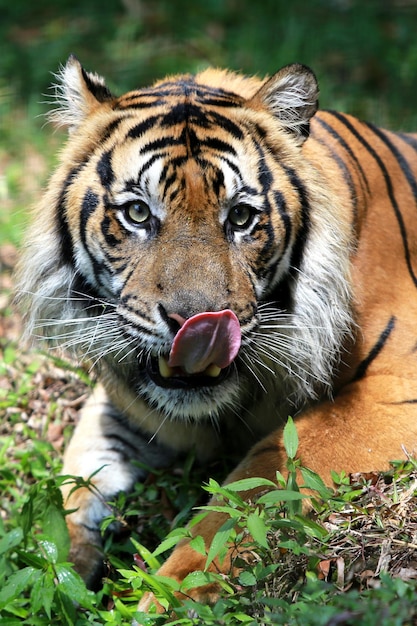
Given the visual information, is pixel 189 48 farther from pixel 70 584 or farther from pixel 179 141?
pixel 70 584

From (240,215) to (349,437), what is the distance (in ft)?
2.16

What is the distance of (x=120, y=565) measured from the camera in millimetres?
2611

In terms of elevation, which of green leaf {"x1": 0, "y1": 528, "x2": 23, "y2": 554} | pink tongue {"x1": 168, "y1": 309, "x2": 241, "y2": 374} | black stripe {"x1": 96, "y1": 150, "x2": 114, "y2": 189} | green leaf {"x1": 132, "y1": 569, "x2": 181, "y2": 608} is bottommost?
green leaf {"x1": 132, "y1": 569, "x2": 181, "y2": 608}

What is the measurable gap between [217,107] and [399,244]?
0.68 m

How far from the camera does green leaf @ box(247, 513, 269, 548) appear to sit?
72.3 inches

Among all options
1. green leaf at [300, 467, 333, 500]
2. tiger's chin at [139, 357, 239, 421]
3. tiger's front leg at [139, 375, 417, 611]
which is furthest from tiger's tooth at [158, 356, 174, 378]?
green leaf at [300, 467, 333, 500]

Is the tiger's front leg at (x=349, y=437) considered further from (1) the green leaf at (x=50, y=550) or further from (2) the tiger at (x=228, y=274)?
(1) the green leaf at (x=50, y=550)

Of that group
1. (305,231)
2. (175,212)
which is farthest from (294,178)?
(175,212)

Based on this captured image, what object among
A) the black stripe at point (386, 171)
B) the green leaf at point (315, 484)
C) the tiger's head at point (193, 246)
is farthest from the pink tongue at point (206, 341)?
the black stripe at point (386, 171)

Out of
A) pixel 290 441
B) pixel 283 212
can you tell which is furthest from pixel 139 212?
pixel 290 441

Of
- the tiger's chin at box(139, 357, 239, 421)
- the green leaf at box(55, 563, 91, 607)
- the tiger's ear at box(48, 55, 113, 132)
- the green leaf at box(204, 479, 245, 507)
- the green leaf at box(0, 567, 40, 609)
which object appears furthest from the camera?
the tiger's ear at box(48, 55, 113, 132)

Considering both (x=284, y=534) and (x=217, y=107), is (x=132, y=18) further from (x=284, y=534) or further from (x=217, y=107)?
(x=284, y=534)

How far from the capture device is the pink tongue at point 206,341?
6.95ft

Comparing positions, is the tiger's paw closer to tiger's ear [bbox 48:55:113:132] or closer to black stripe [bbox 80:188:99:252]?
black stripe [bbox 80:188:99:252]
